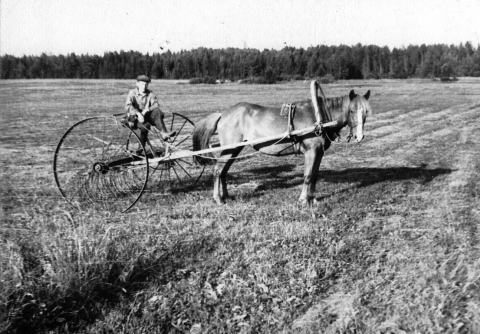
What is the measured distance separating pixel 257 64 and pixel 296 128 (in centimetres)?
→ 8368

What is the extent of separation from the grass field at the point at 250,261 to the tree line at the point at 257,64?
75.9 metres

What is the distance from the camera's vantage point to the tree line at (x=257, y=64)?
87438mm

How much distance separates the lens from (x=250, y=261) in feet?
19.9

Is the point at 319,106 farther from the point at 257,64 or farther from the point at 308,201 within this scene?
the point at 257,64

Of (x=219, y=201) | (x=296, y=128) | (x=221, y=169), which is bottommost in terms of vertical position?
(x=219, y=201)

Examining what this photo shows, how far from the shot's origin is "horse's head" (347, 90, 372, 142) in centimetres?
825

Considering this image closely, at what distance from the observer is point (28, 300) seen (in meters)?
4.72

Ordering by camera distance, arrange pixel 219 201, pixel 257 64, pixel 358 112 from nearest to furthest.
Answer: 1. pixel 358 112
2. pixel 219 201
3. pixel 257 64

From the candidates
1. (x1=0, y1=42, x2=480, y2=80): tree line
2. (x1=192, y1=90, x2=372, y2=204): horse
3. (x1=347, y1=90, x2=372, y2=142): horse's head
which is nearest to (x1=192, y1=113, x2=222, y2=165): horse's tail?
(x1=192, y1=90, x2=372, y2=204): horse

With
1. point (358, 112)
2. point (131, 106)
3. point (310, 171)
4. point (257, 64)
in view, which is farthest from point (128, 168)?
point (257, 64)

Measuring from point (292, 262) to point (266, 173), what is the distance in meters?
6.19

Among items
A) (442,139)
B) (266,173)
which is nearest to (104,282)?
(266,173)

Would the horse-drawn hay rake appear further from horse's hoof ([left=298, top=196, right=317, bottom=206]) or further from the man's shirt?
horse's hoof ([left=298, top=196, right=317, bottom=206])

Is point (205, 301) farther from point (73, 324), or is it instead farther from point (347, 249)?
point (347, 249)
